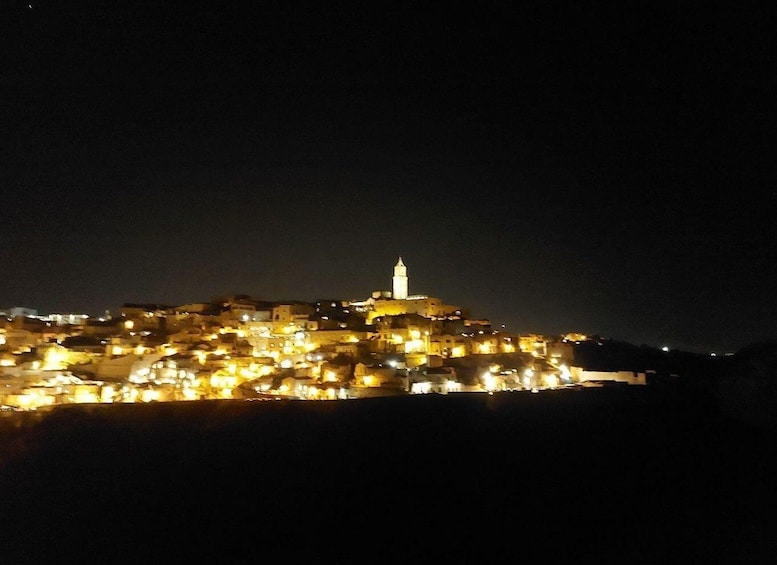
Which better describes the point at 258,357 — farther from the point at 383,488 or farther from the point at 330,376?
the point at 383,488

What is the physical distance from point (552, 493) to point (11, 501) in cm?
779

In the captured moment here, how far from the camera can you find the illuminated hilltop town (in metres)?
22.5

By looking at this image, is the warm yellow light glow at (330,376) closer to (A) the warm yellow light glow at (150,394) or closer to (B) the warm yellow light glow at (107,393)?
(A) the warm yellow light glow at (150,394)

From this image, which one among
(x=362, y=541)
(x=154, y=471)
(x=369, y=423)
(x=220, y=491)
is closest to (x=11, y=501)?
(x=154, y=471)

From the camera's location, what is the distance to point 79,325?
108ft

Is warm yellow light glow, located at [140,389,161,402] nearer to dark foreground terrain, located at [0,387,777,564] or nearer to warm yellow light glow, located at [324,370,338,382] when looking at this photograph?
warm yellow light glow, located at [324,370,338,382]

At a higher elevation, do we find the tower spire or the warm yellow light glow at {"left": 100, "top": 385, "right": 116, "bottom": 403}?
the tower spire

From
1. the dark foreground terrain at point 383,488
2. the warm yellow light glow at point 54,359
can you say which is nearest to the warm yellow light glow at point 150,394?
the warm yellow light glow at point 54,359

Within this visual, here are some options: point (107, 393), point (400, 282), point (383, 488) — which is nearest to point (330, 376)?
point (107, 393)

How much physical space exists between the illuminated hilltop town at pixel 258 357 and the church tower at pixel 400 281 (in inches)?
627

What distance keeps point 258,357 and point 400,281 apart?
95.8 ft

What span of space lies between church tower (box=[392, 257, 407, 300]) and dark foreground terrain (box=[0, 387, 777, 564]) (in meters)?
42.3

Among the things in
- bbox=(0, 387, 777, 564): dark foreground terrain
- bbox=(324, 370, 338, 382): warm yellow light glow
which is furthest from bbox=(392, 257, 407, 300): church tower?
bbox=(0, 387, 777, 564): dark foreground terrain

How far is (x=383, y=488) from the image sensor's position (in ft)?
30.2
